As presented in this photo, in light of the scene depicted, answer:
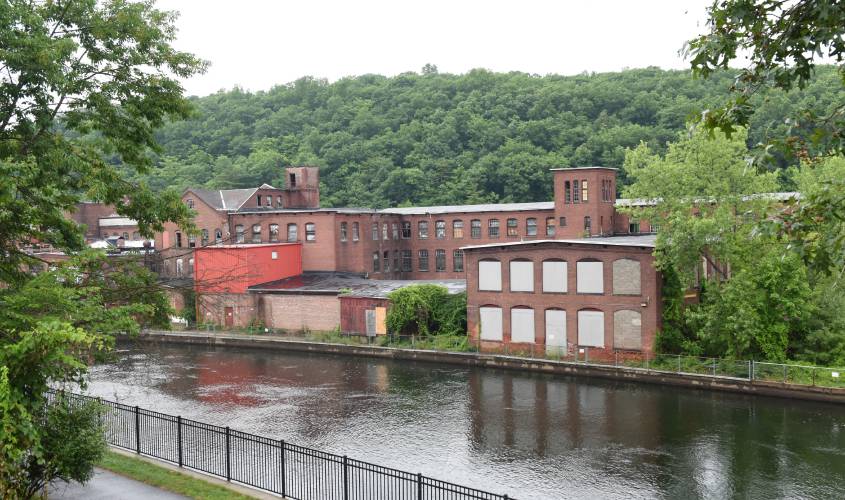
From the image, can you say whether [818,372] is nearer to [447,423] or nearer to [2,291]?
[447,423]

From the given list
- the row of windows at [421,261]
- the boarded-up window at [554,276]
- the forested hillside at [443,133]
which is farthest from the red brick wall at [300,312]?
the forested hillside at [443,133]

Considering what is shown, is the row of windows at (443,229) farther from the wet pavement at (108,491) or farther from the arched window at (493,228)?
the wet pavement at (108,491)

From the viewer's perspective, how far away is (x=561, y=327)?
128ft

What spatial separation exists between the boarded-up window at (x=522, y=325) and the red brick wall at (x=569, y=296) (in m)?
0.25

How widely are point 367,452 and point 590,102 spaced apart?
254 feet

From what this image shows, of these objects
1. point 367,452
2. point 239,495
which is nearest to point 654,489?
point 367,452

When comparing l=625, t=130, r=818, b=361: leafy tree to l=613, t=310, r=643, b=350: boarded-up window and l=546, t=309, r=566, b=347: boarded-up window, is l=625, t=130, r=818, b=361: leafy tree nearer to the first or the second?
l=613, t=310, r=643, b=350: boarded-up window

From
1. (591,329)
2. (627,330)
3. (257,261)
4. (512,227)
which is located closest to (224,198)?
(257,261)

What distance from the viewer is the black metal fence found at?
1823 centimetres

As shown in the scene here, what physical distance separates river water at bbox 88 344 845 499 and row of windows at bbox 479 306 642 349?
10.7 ft

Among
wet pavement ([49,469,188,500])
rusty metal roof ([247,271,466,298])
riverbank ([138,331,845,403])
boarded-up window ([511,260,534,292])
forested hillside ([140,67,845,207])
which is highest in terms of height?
forested hillside ([140,67,845,207])

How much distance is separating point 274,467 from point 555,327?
21.2 meters

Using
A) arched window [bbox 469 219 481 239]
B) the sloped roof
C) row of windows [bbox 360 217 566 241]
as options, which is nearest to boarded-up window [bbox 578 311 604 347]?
row of windows [bbox 360 217 566 241]

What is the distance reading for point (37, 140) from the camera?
16938 mm
